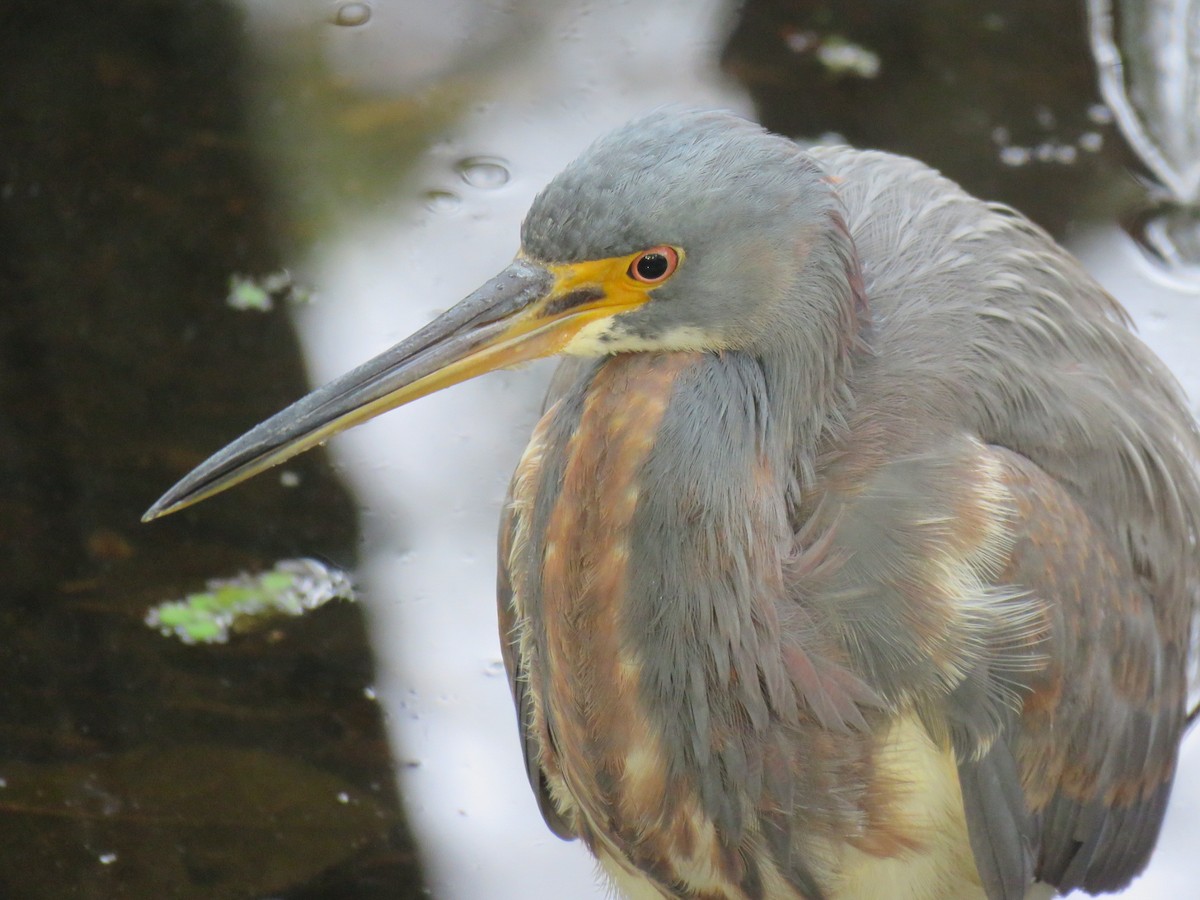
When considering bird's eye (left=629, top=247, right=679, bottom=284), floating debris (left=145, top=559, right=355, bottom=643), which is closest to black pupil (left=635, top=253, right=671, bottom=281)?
bird's eye (left=629, top=247, right=679, bottom=284)

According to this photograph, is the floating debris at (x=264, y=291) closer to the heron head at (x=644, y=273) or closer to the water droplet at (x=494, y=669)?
the water droplet at (x=494, y=669)

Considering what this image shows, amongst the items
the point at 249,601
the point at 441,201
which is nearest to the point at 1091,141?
the point at 441,201

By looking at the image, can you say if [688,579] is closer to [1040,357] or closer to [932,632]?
[932,632]

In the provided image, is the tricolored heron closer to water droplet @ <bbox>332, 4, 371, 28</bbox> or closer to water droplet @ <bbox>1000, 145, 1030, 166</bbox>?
water droplet @ <bbox>1000, 145, 1030, 166</bbox>

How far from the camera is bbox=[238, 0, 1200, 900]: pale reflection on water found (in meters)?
3.56

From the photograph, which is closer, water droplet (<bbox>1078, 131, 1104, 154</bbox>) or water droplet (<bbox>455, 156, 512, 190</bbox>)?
water droplet (<bbox>455, 156, 512, 190</bbox>)

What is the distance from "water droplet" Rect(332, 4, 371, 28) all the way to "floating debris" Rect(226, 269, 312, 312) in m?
1.31

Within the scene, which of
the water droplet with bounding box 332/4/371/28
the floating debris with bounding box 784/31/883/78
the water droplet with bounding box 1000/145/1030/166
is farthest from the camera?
the water droplet with bounding box 332/4/371/28

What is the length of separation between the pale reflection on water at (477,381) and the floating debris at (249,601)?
0.11 m

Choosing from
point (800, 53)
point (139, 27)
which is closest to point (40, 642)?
point (139, 27)

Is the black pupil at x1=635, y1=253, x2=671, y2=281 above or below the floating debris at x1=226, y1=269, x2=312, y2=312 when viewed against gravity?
above

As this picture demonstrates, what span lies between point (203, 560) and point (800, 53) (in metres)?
2.81

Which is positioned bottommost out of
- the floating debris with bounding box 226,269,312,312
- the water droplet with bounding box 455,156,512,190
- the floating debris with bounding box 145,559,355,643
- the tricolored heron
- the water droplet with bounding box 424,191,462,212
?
the floating debris with bounding box 145,559,355,643

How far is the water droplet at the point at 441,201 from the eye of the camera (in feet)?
16.3
